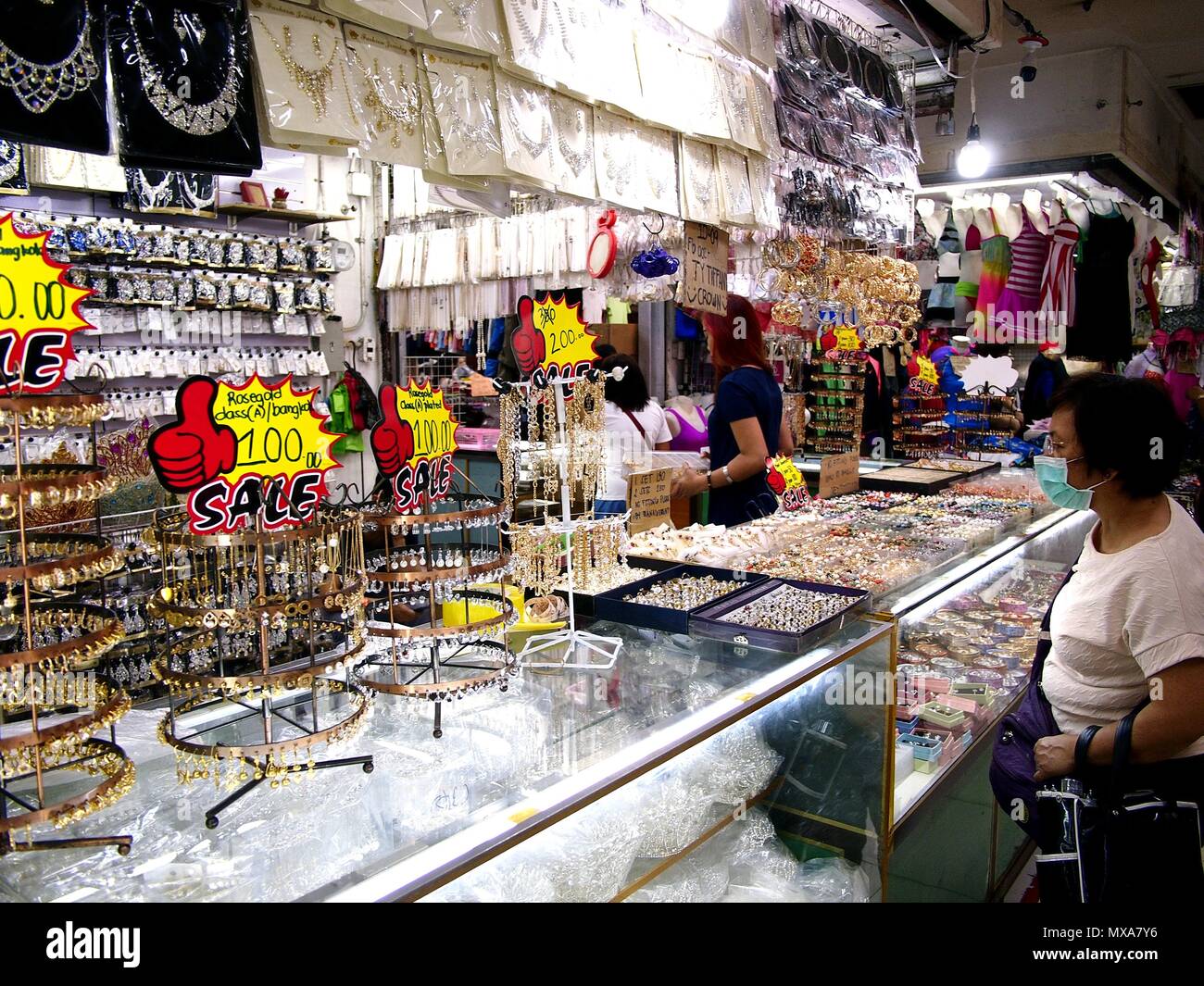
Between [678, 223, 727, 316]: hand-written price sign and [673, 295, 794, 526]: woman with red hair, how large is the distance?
0.31ft

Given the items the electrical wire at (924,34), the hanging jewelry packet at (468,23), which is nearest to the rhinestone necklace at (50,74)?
the hanging jewelry packet at (468,23)

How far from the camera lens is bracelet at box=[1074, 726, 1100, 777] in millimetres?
1899

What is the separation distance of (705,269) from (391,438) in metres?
2.51

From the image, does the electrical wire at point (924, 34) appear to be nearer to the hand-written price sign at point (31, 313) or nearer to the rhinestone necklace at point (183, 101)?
the rhinestone necklace at point (183, 101)

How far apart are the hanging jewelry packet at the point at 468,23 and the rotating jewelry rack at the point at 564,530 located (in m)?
1.00

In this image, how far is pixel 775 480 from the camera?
410 cm

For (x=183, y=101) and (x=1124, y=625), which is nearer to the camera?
(x=1124, y=625)

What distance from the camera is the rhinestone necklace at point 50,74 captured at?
1.79 m

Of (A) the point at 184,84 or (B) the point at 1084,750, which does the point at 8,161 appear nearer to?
(A) the point at 184,84

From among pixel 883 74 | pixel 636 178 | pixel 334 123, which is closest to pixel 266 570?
pixel 334 123

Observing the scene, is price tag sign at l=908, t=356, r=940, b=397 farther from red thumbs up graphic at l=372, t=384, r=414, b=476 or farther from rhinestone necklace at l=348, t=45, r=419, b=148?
red thumbs up graphic at l=372, t=384, r=414, b=476

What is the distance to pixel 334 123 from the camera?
2.25m

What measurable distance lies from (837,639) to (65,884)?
1718mm

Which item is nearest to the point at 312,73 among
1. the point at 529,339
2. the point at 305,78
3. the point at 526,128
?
the point at 305,78
